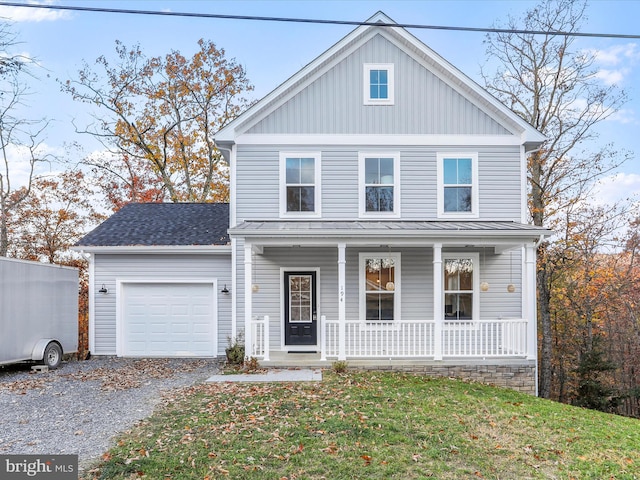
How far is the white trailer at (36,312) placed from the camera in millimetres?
9805

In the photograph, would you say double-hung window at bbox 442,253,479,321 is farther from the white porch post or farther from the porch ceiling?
the white porch post

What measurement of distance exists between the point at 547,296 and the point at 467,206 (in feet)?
26.6

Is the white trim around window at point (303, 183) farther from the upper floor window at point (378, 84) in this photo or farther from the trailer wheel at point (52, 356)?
the trailer wheel at point (52, 356)

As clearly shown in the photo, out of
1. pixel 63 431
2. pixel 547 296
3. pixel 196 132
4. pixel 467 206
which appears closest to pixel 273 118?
pixel 467 206

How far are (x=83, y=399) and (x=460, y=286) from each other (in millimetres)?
8563

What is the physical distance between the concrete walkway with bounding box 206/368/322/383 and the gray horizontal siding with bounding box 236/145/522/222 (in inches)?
157

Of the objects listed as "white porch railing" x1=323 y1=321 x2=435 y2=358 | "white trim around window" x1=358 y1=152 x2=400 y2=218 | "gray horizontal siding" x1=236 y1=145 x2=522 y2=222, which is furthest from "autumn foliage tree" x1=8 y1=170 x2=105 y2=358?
"white trim around window" x1=358 y1=152 x2=400 y2=218

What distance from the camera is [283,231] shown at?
32.0 feet

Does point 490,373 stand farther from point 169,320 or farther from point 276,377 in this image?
point 169,320

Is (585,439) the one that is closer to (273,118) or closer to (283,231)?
(283,231)

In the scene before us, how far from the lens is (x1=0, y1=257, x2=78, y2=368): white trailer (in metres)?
9.80

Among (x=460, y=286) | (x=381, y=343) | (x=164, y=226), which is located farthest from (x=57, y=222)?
(x=460, y=286)

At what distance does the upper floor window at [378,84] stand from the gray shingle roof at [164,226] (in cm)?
537

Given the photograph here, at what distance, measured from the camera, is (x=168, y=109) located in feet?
70.1
